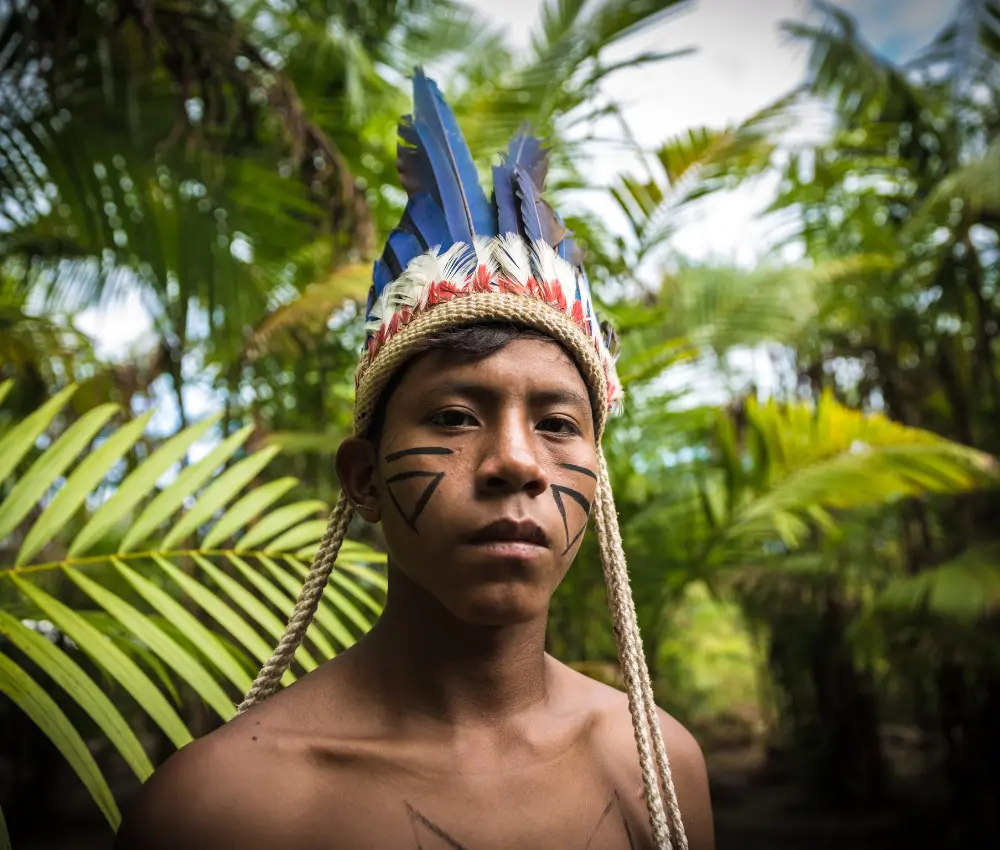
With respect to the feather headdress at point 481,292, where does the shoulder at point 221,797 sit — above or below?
below

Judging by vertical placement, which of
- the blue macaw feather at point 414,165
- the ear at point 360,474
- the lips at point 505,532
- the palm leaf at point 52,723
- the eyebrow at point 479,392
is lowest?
the palm leaf at point 52,723

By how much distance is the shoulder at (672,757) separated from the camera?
1272 millimetres

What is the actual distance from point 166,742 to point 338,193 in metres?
2.16

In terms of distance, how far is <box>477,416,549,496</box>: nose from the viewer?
1051mm

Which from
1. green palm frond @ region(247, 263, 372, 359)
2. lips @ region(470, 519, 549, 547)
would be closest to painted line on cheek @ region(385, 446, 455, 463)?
lips @ region(470, 519, 549, 547)

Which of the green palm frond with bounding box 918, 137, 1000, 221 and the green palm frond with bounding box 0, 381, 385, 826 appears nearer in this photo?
the green palm frond with bounding box 0, 381, 385, 826

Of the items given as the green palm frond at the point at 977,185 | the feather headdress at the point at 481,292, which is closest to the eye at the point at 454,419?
the feather headdress at the point at 481,292

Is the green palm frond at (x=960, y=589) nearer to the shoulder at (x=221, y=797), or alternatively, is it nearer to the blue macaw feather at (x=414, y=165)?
the blue macaw feather at (x=414, y=165)

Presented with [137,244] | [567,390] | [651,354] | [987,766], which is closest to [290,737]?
Answer: [567,390]

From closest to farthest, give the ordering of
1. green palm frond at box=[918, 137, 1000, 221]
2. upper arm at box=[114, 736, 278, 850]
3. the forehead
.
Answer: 1. upper arm at box=[114, 736, 278, 850]
2. the forehead
3. green palm frond at box=[918, 137, 1000, 221]

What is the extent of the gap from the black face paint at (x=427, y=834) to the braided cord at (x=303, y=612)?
1.05 ft

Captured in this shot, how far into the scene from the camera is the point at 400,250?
1.27 metres

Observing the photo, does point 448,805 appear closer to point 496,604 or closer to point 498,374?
point 496,604

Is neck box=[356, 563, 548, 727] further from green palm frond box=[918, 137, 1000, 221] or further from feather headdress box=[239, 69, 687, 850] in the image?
green palm frond box=[918, 137, 1000, 221]
